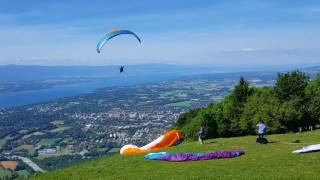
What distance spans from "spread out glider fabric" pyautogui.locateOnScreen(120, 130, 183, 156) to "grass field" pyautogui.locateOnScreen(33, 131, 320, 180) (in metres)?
4.54

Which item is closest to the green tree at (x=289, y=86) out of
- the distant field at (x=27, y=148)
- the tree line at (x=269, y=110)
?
the tree line at (x=269, y=110)

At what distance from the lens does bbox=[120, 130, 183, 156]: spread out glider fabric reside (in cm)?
4184

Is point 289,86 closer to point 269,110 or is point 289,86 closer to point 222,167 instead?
point 269,110

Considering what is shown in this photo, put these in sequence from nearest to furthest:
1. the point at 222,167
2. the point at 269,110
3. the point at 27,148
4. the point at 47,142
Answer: the point at 222,167 → the point at 269,110 → the point at 27,148 → the point at 47,142

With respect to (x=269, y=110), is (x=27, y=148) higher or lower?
lower

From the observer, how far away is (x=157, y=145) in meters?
43.5

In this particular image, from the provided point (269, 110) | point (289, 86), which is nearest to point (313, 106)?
point (289, 86)

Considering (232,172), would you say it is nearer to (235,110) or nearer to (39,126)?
(235,110)

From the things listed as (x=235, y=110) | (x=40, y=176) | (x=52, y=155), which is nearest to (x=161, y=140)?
(x=40, y=176)

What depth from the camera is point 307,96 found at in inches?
2574

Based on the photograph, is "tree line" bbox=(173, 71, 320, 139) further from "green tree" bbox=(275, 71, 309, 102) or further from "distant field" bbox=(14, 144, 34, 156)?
"distant field" bbox=(14, 144, 34, 156)

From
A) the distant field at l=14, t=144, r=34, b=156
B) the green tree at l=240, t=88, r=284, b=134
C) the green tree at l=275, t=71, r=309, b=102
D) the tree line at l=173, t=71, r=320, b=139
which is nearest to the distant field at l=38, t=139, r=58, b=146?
the distant field at l=14, t=144, r=34, b=156

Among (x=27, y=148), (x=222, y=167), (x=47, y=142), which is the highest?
(x=222, y=167)

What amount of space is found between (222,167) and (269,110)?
3471 centimetres
